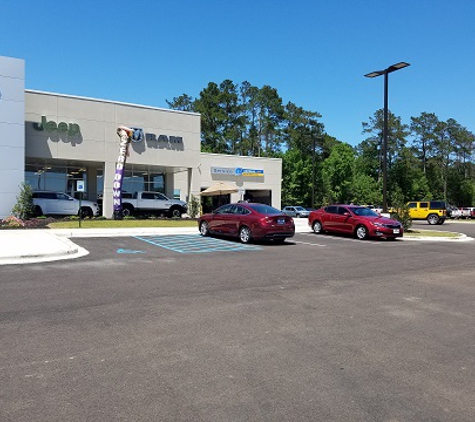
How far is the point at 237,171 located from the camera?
4006 cm

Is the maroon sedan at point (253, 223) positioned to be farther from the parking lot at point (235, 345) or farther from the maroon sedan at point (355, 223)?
the parking lot at point (235, 345)

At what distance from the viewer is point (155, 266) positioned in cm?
1008

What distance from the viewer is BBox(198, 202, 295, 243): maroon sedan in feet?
48.7

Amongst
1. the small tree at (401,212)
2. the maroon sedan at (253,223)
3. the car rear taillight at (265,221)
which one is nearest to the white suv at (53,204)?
the maroon sedan at (253,223)

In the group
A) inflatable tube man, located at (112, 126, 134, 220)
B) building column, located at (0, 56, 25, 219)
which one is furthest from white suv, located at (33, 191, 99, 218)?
inflatable tube man, located at (112, 126, 134, 220)

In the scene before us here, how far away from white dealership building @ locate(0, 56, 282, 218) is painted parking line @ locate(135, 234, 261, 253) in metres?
5.96

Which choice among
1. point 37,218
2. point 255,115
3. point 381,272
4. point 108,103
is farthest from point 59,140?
point 255,115

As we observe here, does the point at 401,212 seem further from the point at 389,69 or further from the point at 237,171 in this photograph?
the point at 237,171

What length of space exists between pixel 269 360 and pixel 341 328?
1.52 metres

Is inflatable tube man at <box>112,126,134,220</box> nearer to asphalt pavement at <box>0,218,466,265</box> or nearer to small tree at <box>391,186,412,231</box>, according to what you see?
asphalt pavement at <box>0,218,466,265</box>

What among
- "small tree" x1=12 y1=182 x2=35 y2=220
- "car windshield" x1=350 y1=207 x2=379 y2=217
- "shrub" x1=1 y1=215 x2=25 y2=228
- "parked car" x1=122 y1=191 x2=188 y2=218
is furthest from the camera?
"parked car" x1=122 y1=191 x2=188 y2=218

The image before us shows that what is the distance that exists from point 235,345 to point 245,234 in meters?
10.6

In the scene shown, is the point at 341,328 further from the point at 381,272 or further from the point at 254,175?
the point at 254,175

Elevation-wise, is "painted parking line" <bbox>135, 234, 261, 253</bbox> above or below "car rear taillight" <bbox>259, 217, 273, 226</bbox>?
below
